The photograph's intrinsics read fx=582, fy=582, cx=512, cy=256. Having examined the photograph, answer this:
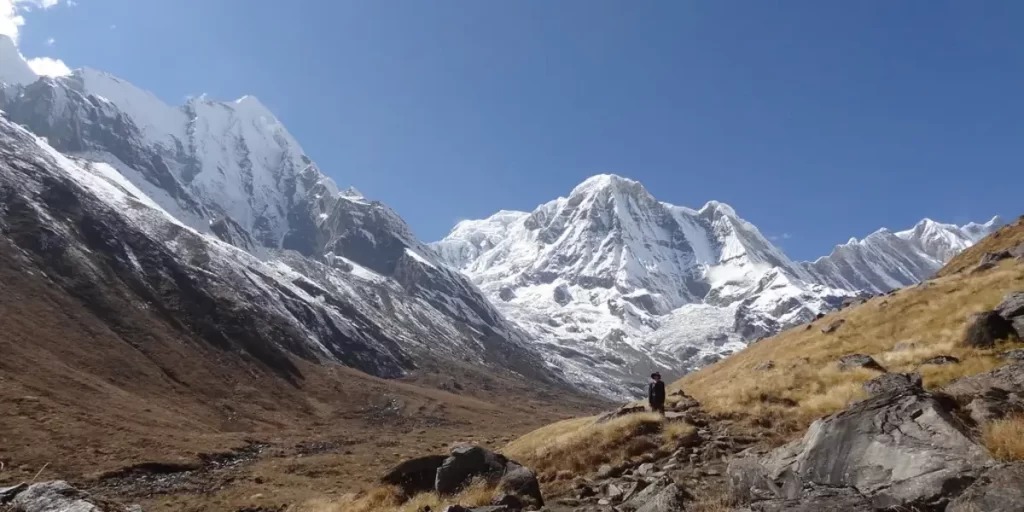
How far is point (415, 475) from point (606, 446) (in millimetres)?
7187

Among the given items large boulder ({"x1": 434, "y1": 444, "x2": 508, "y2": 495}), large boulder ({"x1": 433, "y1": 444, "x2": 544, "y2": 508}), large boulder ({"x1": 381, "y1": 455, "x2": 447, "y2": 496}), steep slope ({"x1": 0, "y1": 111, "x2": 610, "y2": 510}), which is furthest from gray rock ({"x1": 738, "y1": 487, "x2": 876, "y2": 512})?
steep slope ({"x1": 0, "y1": 111, "x2": 610, "y2": 510})

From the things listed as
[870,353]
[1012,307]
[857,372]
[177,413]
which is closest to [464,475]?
[857,372]

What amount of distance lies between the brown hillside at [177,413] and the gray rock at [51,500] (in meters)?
16.8

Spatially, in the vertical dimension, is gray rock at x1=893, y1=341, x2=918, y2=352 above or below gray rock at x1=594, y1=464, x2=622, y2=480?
above

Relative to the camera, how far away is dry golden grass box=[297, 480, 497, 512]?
16875mm

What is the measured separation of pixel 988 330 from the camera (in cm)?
2308

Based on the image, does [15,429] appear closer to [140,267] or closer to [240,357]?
[240,357]

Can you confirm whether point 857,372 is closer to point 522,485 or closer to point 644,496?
point 644,496

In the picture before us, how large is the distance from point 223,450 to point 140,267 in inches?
4302

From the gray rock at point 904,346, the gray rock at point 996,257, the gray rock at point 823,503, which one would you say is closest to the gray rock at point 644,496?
the gray rock at point 823,503

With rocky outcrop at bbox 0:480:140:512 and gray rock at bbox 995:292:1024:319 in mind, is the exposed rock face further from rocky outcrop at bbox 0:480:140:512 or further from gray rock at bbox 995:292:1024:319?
gray rock at bbox 995:292:1024:319

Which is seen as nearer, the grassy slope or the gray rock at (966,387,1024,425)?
the gray rock at (966,387,1024,425)

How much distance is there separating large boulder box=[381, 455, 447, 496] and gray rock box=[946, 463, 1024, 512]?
16050 mm

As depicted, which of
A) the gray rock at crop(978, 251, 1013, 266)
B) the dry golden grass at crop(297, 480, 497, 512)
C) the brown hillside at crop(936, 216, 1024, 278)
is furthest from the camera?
the brown hillside at crop(936, 216, 1024, 278)
